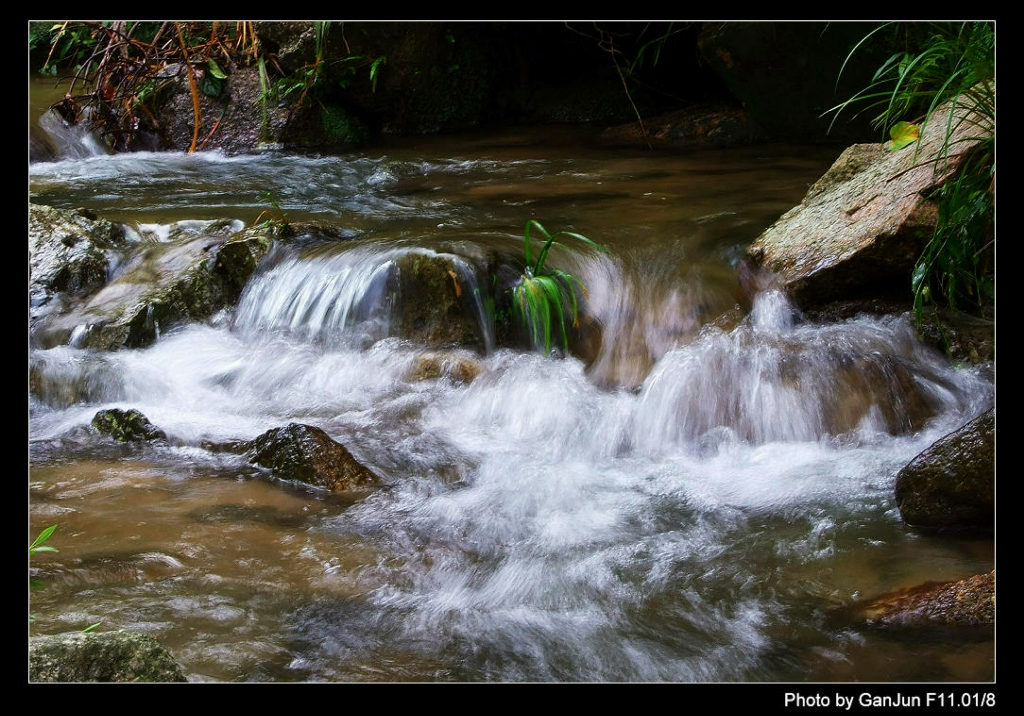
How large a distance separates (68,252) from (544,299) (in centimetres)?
261

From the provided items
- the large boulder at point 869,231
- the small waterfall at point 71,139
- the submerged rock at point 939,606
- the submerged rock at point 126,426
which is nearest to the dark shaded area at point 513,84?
the small waterfall at point 71,139

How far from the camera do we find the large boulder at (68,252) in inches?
182

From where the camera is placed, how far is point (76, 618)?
2193 mm

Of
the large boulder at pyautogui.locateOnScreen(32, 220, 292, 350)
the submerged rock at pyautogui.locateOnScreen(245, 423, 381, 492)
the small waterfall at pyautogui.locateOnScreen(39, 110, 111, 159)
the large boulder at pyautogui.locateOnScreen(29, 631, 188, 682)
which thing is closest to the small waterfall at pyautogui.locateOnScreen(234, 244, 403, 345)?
the large boulder at pyautogui.locateOnScreen(32, 220, 292, 350)

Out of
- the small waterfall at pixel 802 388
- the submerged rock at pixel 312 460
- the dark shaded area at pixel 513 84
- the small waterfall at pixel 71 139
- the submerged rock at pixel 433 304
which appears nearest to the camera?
the submerged rock at pixel 312 460

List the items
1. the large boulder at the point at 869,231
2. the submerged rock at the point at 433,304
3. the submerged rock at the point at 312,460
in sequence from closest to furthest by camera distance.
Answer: the submerged rock at the point at 312,460 → the large boulder at the point at 869,231 → the submerged rock at the point at 433,304

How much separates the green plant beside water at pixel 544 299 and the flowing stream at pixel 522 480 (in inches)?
5.4

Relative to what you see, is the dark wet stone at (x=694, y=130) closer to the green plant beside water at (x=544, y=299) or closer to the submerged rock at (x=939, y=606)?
the green plant beside water at (x=544, y=299)

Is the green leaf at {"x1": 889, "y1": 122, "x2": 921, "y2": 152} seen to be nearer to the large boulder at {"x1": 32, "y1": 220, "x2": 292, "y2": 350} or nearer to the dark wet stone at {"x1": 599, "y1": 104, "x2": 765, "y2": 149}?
the large boulder at {"x1": 32, "y1": 220, "x2": 292, "y2": 350}

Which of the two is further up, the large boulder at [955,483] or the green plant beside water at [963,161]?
the green plant beside water at [963,161]

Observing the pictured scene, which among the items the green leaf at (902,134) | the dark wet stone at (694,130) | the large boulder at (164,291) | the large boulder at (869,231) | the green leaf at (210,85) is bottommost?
the large boulder at (164,291)

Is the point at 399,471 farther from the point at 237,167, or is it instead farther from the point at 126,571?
the point at 237,167

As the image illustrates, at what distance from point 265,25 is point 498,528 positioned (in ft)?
21.4
